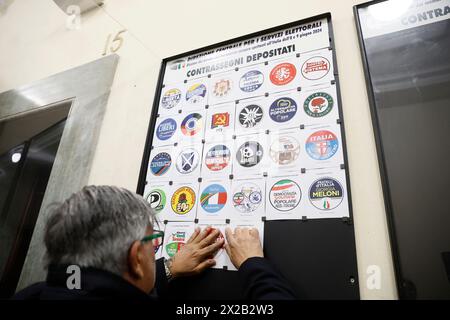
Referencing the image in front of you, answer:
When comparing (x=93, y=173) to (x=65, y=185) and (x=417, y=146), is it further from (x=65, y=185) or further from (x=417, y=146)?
(x=417, y=146)

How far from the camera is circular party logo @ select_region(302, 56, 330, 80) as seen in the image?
770mm

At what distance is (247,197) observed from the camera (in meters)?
0.74

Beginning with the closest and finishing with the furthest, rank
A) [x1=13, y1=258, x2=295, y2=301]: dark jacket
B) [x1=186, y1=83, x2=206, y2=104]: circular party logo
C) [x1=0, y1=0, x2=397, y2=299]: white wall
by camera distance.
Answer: [x1=13, y1=258, x2=295, y2=301]: dark jacket, [x1=0, y1=0, x2=397, y2=299]: white wall, [x1=186, y1=83, x2=206, y2=104]: circular party logo

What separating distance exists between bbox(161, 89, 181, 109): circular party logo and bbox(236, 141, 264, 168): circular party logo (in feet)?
1.14

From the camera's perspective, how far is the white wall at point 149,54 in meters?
0.63

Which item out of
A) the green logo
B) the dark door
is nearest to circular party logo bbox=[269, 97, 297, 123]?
the green logo

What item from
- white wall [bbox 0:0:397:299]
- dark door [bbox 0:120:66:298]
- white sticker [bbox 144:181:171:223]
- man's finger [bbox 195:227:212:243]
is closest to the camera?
white wall [bbox 0:0:397:299]

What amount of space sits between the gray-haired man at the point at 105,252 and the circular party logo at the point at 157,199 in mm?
252

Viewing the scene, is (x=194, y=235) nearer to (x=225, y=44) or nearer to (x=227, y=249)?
(x=227, y=249)

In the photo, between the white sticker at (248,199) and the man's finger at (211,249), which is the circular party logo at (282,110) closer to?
the white sticker at (248,199)

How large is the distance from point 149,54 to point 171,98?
335 mm

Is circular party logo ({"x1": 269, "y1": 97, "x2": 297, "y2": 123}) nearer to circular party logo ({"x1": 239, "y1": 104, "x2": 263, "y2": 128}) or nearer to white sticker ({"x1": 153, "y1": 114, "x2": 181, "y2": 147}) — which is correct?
circular party logo ({"x1": 239, "y1": 104, "x2": 263, "y2": 128})

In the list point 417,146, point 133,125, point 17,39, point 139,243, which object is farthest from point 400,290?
point 17,39

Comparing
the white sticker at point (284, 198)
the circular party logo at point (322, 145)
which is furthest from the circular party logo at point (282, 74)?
the white sticker at point (284, 198)
